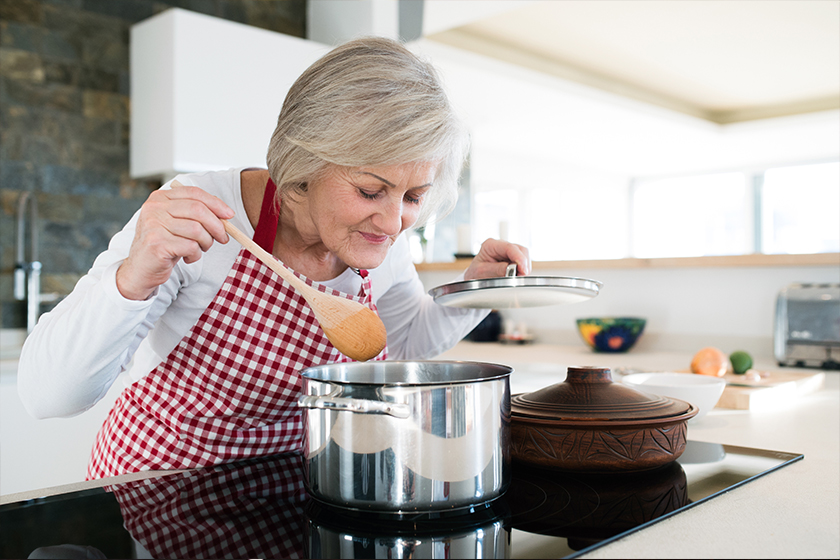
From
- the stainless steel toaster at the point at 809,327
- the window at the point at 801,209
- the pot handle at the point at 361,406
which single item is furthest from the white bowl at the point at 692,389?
the window at the point at 801,209

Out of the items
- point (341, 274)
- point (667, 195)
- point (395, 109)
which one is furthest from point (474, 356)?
point (667, 195)

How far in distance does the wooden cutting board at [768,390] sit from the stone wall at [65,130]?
2769 mm

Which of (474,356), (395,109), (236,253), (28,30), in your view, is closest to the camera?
(395,109)

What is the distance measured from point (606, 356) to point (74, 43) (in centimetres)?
270

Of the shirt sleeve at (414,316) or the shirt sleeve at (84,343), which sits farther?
the shirt sleeve at (414,316)

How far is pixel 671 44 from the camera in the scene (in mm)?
4852

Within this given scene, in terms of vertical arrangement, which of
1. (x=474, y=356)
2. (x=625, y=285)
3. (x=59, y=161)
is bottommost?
(x=474, y=356)

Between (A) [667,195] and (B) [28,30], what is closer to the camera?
(B) [28,30]

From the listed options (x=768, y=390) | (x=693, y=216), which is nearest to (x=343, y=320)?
(x=768, y=390)

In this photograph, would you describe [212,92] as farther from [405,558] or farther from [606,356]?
[405,558]

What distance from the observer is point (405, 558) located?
0.49 m

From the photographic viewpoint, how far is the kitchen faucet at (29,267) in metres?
2.85

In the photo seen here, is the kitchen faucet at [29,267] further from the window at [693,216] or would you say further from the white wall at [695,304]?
the window at [693,216]

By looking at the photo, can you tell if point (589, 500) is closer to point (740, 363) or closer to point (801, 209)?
point (740, 363)
